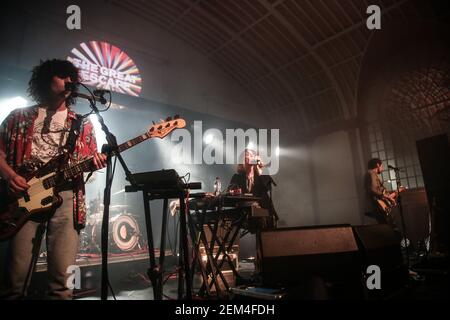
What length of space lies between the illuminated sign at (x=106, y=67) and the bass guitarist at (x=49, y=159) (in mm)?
5035

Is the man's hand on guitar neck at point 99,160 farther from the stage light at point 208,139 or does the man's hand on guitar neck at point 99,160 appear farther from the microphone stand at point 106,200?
the stage light at point 208,139

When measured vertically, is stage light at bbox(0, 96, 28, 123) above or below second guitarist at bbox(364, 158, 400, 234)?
above

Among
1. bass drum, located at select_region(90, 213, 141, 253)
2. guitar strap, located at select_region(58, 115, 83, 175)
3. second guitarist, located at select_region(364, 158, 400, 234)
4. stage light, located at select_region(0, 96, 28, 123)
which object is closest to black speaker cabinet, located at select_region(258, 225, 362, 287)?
guitar strap, located at select_region(58, 115, 83, 175)

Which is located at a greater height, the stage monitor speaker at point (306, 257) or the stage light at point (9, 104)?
the stage light at point (9, 104)

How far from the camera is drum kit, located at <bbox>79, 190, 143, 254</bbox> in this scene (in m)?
5.78

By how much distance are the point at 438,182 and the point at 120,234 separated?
685 centimetres

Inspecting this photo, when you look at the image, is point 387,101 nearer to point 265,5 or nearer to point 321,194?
point 321,194

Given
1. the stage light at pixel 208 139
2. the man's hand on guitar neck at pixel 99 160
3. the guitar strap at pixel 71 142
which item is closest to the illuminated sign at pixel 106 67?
the stage light at pixel 208 139

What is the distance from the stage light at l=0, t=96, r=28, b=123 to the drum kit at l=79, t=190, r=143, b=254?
103 inches

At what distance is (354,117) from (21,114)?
365 inches

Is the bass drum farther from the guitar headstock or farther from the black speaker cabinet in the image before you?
the black speaker cabinet

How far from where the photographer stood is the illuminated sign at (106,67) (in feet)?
23.1

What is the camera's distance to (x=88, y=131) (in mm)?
2428

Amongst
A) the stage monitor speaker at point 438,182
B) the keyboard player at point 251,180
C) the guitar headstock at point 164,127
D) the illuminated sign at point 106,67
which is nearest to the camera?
the guitar headstock at point 164,127
